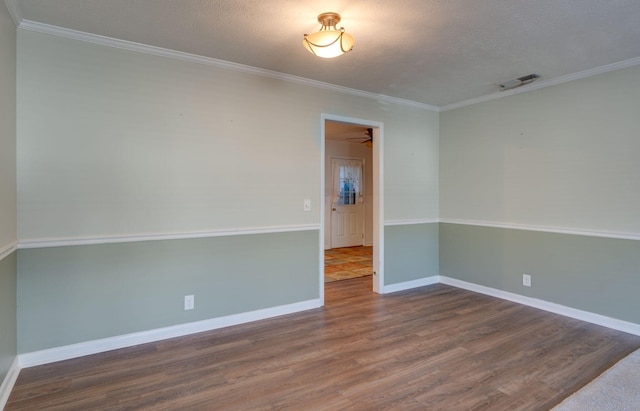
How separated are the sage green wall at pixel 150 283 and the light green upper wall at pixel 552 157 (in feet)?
7.60

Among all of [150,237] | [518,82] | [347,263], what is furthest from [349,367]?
[347,263]

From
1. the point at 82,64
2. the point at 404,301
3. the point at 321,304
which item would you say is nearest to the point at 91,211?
the point at 82,64

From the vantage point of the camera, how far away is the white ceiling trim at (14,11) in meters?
2.12

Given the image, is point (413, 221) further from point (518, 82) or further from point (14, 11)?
point (14, 11)

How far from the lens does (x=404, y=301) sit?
395cm

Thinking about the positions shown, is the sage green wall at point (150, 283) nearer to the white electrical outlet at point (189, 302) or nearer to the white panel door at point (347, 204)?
the white electrical outlet at point (189, 302)

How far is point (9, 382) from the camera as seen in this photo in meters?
2.14

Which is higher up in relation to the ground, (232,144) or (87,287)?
(232,144)

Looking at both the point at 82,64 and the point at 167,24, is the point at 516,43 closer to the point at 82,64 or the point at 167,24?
the point at 167,24

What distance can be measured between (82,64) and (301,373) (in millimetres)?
2882

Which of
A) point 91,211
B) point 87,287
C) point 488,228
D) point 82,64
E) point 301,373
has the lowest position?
point 301,373

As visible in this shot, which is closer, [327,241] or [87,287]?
[87,287]

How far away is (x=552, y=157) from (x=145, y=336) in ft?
14.3

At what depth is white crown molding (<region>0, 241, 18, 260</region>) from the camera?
1981mm
